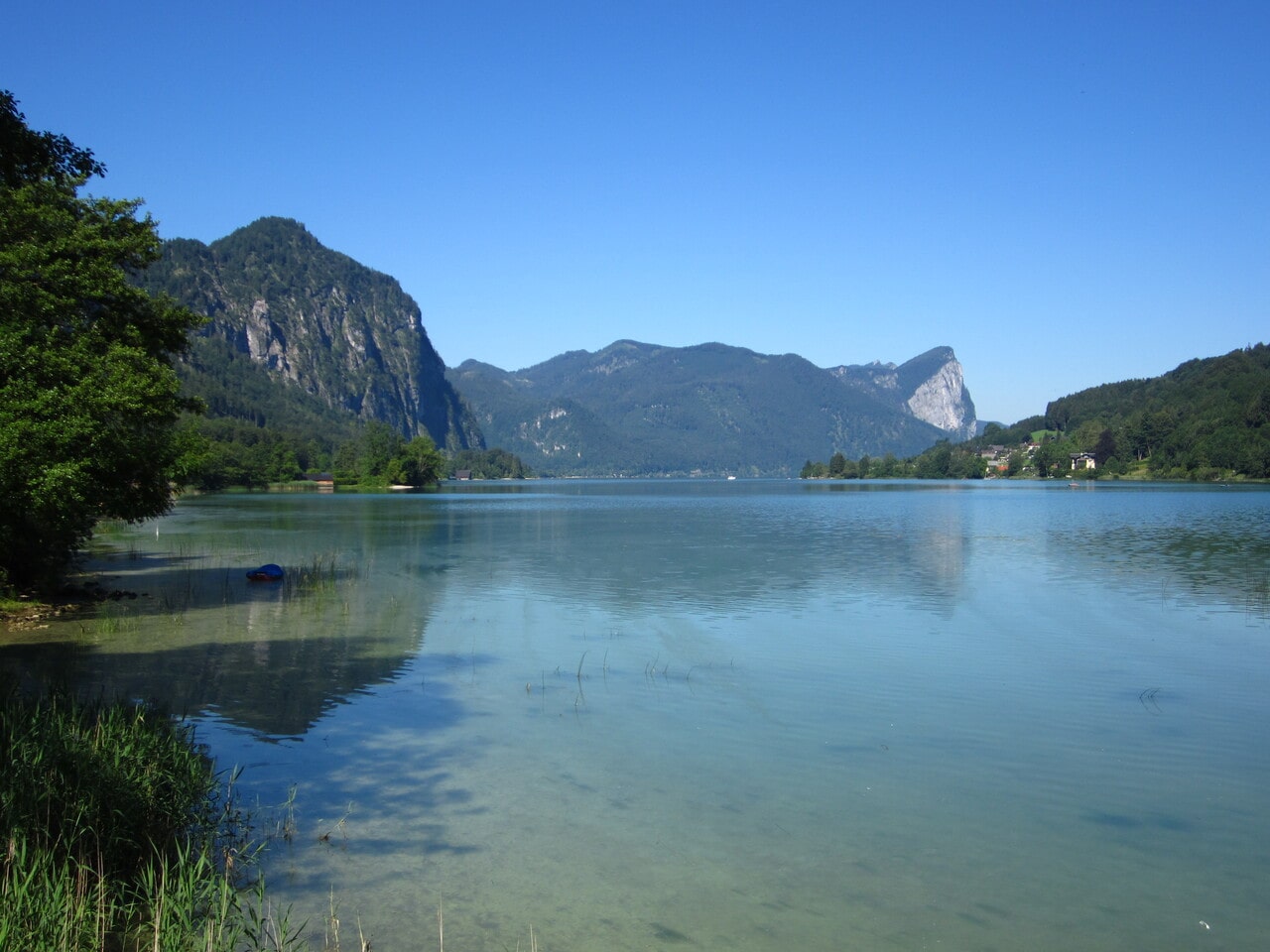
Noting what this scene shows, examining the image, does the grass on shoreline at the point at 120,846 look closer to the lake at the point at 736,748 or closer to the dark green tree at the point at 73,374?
the lake at the point at 736,748

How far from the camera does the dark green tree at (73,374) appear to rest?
784 inches

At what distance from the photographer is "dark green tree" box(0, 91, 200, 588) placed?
19.9 metres

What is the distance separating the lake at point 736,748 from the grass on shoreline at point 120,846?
1.94 feet

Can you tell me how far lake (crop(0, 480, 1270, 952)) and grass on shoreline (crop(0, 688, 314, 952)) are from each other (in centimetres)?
59

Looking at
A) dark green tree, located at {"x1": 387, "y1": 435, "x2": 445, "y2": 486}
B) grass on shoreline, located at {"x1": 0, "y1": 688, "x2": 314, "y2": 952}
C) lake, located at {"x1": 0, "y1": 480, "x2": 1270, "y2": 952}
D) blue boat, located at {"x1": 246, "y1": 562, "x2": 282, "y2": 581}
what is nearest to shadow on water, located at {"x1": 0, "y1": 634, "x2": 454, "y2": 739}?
lake, located at {"x1": 0, "y1": 480, "x2": 1270, "y2": 952}

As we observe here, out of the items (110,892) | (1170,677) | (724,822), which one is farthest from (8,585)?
(1170,677)

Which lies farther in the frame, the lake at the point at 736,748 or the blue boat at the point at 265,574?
the blue boat at the point at 265,574

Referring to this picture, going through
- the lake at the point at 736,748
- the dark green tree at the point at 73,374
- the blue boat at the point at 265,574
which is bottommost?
the lake at the point at 736,748

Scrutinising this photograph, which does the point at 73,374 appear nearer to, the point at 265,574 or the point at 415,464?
the point at 265,574

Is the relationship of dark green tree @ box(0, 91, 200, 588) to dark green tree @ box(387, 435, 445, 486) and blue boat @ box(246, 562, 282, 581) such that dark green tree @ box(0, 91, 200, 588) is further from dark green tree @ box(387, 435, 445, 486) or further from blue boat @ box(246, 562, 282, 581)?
dark green tree @ box(387, 435, 445, 486)

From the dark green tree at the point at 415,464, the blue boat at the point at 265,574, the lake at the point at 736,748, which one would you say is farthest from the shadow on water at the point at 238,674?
the dark green tree at the point at 415,464

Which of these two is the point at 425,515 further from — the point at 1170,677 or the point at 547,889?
→ the point at 547,889

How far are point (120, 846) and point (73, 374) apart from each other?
14.9 m

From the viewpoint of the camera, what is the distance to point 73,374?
68.9 ft
